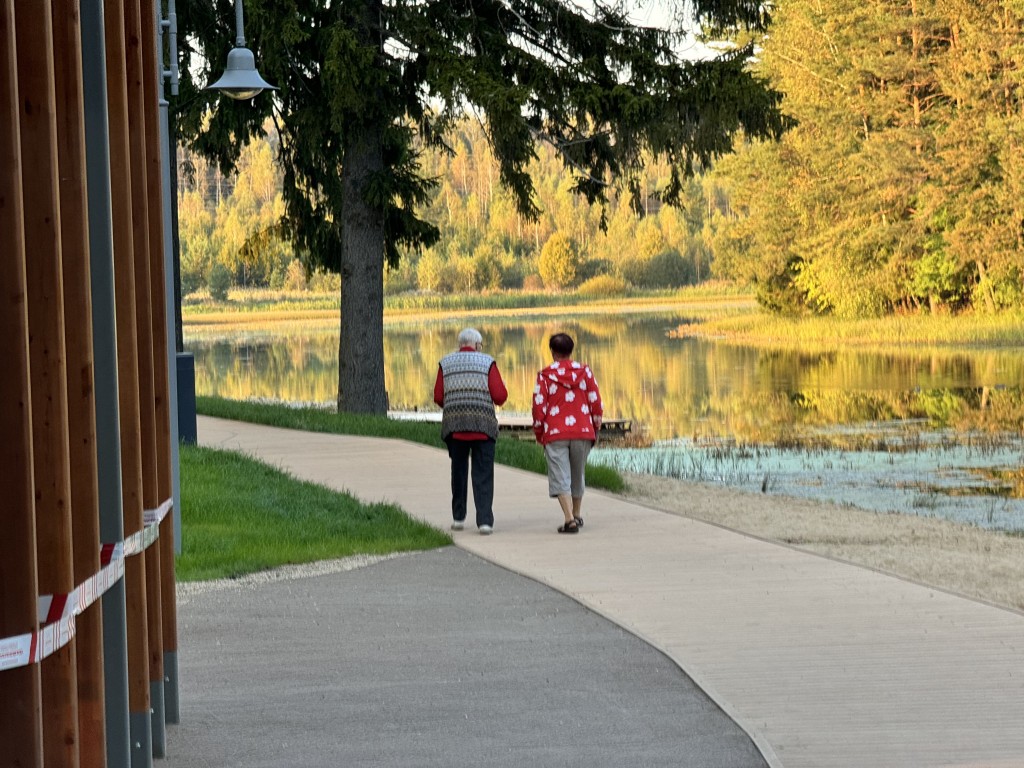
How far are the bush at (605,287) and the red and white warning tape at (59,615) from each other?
142373mm

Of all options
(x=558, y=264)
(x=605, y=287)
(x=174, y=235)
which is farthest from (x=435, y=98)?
(x=558, y=264)

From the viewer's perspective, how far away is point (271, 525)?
12844 millimetres

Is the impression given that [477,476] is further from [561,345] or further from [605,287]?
[605,287]

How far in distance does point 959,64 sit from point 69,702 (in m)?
56.5

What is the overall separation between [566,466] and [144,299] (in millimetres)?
7120

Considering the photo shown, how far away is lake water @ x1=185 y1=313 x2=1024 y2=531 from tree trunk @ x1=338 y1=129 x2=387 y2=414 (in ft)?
13.2

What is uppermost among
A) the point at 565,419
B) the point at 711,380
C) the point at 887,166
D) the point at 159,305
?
the point at 887,166

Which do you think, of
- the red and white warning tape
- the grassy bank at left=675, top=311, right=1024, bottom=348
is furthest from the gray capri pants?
the grassy bank at left=675, top=311, right=1024, bottom=348

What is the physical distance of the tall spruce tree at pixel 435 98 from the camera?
23344 mm

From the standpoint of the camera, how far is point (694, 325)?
73.9 metres

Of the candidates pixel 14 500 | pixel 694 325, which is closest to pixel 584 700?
pixel 14 500

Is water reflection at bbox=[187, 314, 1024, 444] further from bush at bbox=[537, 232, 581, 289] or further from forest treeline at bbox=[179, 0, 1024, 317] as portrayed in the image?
bush at bbox=[537, 232, 581, 289]

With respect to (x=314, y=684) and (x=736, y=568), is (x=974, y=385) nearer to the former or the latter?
(x=736, y=568)

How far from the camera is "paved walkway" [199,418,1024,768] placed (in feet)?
21.5
